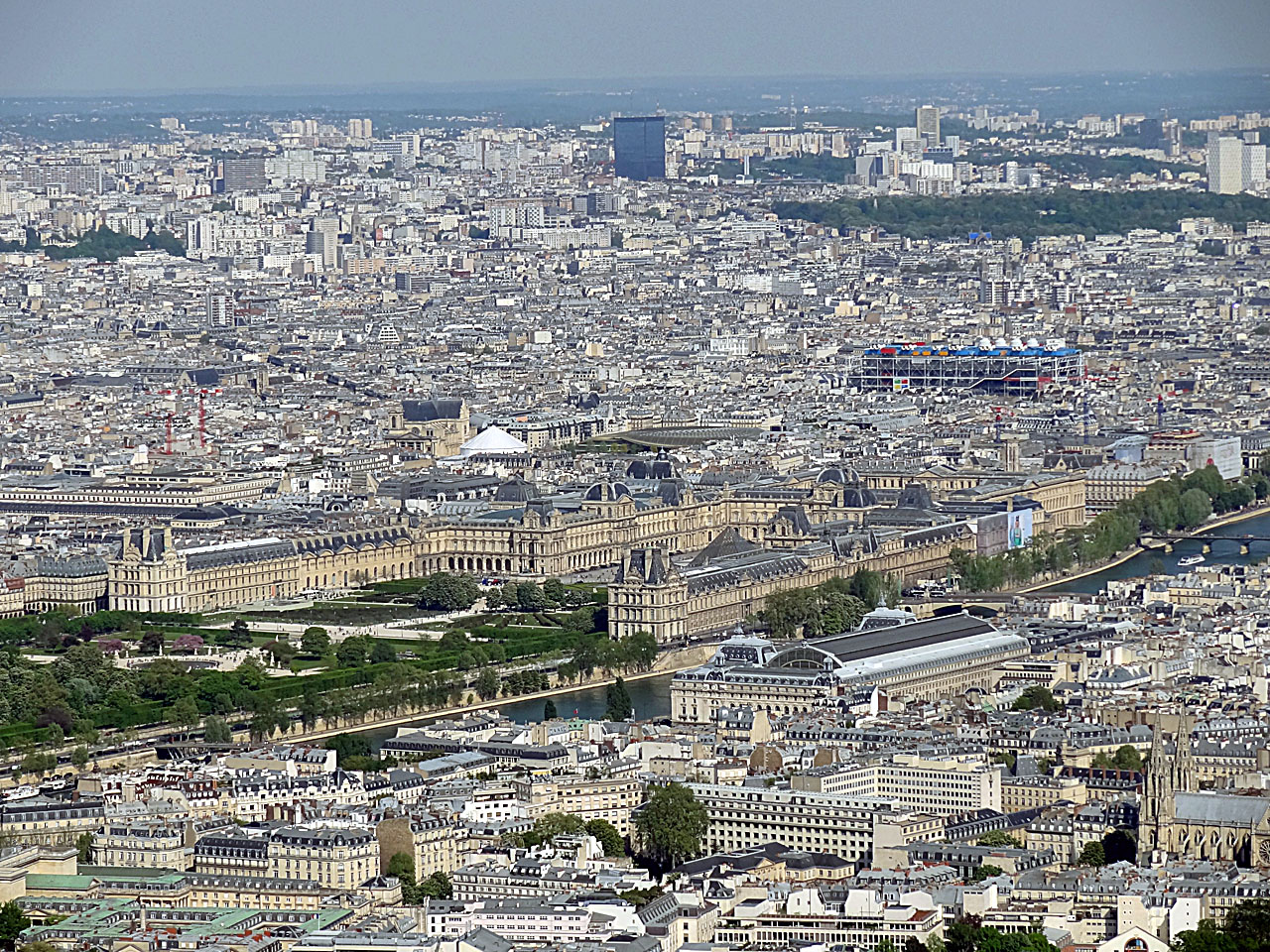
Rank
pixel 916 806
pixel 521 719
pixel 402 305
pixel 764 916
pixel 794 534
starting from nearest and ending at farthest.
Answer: pixel 764 916 → pixel 916 806 → pixel 521 719 → pixel 794 534 → pixel 402 305

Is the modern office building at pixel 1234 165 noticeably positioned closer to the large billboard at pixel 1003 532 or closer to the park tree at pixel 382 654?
the large billboard at pixel 1003 532

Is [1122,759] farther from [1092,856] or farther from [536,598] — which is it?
[536,598]

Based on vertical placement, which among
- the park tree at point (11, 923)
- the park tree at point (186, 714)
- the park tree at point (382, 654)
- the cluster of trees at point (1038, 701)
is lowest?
the park tree at point (382, 654)

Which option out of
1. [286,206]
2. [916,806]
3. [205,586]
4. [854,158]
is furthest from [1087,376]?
[854,158]

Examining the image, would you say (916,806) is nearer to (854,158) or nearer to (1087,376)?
(1087,376)

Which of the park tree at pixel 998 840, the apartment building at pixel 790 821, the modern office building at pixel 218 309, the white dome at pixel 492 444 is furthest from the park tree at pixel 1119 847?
the modern office building at pixel 218 309

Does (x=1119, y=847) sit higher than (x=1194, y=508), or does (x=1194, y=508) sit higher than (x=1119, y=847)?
(x=1119, y=847)

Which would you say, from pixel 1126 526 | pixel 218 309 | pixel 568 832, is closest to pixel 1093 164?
pixel 218 309
